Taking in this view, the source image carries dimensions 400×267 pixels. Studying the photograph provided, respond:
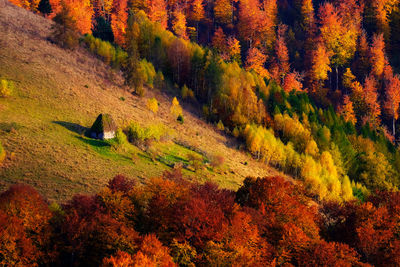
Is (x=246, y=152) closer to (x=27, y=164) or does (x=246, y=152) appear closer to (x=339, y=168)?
(x=339, y=168)

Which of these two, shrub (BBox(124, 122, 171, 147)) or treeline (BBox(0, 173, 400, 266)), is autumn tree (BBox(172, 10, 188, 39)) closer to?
shrub (BBox(124, 122, 171, 147))

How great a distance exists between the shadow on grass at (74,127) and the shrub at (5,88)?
7560mm

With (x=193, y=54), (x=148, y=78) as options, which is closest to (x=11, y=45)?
(x=148, y=78)

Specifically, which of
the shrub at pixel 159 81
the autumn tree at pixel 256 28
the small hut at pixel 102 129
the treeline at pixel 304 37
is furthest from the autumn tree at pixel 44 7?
the autumn tree at pixel 256 28

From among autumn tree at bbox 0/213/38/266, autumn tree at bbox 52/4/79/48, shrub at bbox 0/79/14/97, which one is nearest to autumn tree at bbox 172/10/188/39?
autumn tree at bbox 52/4/79/48

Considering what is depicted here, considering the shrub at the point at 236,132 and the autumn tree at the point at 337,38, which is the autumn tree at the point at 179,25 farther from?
the shrub at the point at 236,132

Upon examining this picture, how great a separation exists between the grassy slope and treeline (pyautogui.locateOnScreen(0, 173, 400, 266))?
234 inches

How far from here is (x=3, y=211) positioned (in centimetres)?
2130

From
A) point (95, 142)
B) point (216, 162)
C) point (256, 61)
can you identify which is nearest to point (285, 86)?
point (256, 61)

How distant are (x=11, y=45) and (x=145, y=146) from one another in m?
31.5

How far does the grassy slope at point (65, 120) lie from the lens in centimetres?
3148

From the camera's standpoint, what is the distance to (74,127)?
135ft

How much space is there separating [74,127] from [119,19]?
270ft

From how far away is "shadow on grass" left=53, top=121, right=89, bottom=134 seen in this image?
40.5 meters
